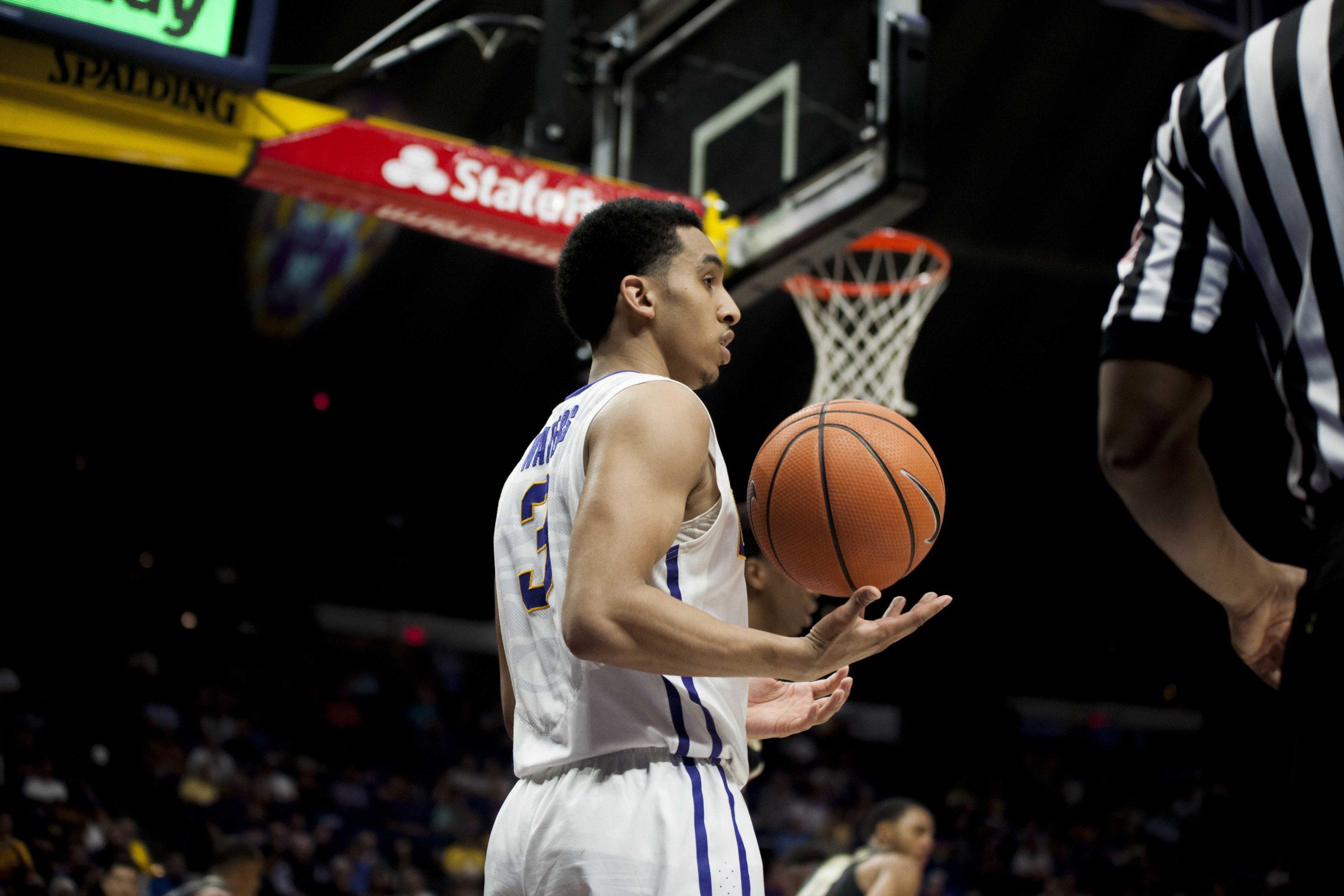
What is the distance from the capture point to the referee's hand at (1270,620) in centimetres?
155

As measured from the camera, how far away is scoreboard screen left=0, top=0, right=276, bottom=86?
174 inches

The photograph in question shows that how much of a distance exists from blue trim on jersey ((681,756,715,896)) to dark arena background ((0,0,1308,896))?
16.3ft

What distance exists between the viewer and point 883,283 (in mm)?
7855

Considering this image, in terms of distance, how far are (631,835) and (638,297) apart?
98cm

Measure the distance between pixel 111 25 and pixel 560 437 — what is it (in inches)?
132

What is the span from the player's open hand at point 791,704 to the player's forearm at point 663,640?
1.88 ft

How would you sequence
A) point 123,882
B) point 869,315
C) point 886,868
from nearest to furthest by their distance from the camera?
point 886,868 → point 869,315 → point 123,882

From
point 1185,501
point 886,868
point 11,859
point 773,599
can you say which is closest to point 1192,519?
point 1185,501

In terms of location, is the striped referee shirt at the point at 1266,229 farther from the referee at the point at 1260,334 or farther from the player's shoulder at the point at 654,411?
the player's shoulder at the point at 654,411

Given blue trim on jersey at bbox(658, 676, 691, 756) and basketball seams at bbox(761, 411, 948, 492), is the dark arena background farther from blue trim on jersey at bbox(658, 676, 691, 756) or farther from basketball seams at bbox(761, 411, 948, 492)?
blue trim on jersey at bbox(658, 676, 691, 756)

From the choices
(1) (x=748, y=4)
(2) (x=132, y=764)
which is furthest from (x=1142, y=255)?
(2) (x=132, y=764)

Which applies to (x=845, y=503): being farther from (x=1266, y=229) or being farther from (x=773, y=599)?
(x=773, y=599)

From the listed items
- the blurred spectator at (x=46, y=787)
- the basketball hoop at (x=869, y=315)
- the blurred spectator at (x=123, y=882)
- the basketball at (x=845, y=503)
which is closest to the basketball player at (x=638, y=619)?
the basketball at (x=845, y=503)

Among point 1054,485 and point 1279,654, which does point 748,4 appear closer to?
point 1279,654
